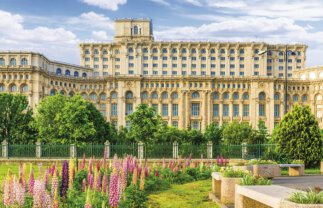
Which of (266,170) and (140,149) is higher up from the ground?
(266,170)

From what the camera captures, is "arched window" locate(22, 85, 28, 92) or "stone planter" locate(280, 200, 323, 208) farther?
"arched window" locate(22, 85, 28, 92)

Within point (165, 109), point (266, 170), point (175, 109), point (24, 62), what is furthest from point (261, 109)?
point (266, 170)

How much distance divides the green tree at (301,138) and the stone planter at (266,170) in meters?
7.32

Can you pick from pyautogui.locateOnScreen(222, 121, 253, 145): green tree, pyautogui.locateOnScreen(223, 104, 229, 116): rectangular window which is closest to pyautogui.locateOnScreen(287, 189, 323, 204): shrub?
pyautogui.locateOnScreen(222, 121, 253, 145): green tree

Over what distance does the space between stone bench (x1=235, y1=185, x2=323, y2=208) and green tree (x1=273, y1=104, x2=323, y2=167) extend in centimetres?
1776

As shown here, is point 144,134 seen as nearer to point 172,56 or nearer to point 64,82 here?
point 64,82

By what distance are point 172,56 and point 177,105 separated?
20.3 meters

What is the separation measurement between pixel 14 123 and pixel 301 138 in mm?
40367

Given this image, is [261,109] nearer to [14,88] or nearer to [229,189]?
[14,88]

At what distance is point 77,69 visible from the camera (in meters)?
101

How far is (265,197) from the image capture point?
30.1 ft

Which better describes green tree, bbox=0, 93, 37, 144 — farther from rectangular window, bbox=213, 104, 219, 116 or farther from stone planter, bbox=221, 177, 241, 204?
rectangular window, bbox=213, 104, 219, 116

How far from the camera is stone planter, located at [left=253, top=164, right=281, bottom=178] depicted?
19.5m

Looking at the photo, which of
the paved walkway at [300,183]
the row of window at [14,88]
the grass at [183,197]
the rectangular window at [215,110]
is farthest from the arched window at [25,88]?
the paved walkway at [300,183]
